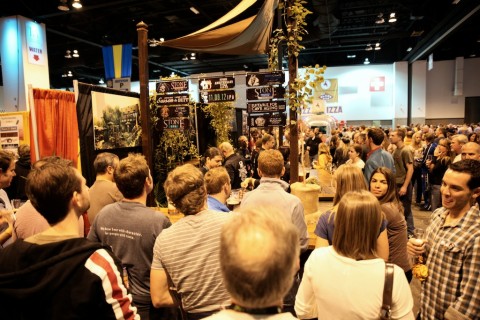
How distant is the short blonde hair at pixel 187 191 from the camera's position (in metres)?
1.78

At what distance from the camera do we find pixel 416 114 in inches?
752

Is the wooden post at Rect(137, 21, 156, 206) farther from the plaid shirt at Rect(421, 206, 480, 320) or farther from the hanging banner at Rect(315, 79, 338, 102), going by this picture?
the hanging banner at Rect(315, 79, 338, 102)

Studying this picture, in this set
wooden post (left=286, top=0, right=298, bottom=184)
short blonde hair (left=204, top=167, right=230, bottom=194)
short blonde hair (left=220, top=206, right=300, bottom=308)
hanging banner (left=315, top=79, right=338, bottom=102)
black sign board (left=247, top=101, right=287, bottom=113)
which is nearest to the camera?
short blonde hair (left=220, top=206, right=300, bottom=308)

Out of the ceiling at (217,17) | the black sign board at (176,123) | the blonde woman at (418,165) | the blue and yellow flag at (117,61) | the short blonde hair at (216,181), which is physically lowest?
the blonde woman at (418,165)

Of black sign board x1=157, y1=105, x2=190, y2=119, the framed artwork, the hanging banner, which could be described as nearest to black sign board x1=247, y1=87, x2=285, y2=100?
black sign board x1=157, y1=105, x2=190, y2=119

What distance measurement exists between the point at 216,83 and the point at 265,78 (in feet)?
3.61

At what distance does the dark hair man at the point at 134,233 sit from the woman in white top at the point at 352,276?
2.94 ft

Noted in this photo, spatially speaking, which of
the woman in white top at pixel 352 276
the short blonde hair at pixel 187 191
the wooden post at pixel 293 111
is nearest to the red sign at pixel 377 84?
the wooden post at pixel 293 111

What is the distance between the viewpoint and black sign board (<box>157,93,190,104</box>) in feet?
18.6

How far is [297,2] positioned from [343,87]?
56.7 ft

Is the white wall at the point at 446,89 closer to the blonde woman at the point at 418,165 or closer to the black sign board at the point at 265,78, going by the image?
the blonde woman at the point at 418,165

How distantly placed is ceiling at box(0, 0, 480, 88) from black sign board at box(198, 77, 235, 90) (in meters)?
1.30

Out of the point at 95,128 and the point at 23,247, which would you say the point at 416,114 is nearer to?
the point at 95,128

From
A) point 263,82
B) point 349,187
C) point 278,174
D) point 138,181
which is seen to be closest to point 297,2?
point 263,82
